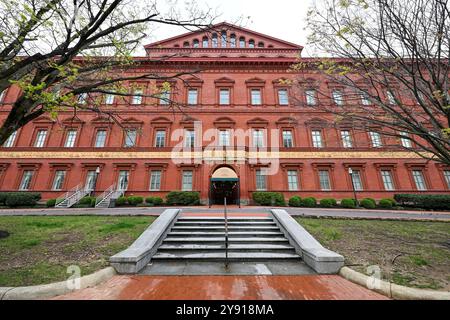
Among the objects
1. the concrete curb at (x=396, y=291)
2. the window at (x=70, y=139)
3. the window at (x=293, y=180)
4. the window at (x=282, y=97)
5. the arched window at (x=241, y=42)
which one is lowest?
the concrete curb at (x=396, y=291)

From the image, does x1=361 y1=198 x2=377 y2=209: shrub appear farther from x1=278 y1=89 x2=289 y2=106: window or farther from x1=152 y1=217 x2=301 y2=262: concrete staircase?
x1=152 y1=217 x2=301 y2=262: concrete staircase

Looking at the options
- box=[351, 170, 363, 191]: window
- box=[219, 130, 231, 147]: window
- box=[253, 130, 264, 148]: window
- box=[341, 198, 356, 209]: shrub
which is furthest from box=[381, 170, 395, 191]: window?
box=[219, 130, 231, 147]: window

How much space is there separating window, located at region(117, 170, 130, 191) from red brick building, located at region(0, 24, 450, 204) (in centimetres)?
8

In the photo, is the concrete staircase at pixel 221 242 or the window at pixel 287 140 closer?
the concrete staircase at pixel 221 242

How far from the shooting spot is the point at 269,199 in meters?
16.2

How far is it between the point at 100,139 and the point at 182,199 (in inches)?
438

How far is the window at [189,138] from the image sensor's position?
1888cm

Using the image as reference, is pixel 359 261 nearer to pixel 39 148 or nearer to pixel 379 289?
pixel 379 289

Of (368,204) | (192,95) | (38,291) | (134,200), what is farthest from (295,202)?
(38,291)

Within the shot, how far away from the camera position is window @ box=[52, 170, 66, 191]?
17.7 meters

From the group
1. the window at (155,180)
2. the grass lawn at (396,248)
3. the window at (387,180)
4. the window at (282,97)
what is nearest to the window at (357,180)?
the window at (387,180)

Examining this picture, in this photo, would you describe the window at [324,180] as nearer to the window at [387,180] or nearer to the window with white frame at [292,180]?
the window with white frame at [292,180]

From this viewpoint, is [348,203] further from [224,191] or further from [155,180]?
[155,180]

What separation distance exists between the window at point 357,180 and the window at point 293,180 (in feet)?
17.7
